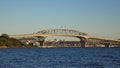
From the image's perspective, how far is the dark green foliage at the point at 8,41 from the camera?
554 ft

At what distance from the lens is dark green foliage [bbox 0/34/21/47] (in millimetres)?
169000

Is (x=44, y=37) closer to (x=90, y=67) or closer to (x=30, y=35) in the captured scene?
(x=30, y=35)

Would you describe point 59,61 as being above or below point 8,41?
below

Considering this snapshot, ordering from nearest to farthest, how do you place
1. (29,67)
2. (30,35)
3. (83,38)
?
(29,67)
(30,35)
(83,38)

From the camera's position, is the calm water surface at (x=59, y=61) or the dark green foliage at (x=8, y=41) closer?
the calm water surface at (x=59, y=61)

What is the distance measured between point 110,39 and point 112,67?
154125 mm

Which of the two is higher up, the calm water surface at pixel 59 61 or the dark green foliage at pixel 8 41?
the dark green foliage at pixel 8 41

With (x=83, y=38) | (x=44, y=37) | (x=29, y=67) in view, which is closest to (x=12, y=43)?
(x=44, y=37)

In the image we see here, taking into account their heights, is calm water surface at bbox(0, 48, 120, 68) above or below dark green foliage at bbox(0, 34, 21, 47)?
below

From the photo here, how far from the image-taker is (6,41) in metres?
171

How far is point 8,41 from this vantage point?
172m

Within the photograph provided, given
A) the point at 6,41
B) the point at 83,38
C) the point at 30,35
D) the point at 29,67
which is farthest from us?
the point at 83,38

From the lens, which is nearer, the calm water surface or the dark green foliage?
the calm water surface

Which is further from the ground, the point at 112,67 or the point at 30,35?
the point at 30,35
